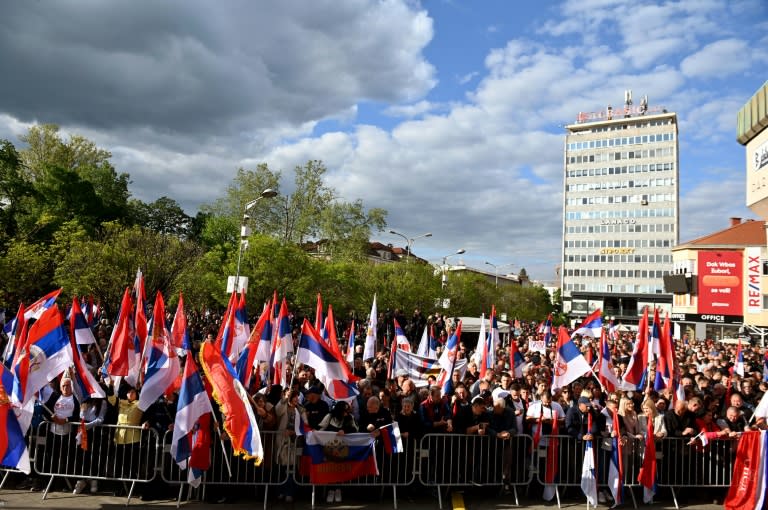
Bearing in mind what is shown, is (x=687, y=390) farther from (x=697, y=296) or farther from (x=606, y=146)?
(x=606, y=146)

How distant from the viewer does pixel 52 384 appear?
8.88 metres

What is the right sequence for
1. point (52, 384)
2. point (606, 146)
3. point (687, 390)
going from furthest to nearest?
point (606, 146), point (687, 390), point (52, 384)

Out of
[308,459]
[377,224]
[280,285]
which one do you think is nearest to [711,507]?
[308,459]

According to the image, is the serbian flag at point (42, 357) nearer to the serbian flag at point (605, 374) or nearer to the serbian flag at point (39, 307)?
the serbian flag at point (39, 307)

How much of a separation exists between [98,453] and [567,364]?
714 cm

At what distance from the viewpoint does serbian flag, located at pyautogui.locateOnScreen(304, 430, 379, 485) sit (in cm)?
750

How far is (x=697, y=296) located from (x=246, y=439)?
56.1 m

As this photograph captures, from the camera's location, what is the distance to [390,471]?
7.66 m

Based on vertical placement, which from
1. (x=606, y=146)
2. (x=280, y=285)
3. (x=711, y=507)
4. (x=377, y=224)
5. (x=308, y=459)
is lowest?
(x=711, y=507)

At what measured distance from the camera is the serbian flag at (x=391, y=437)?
7564 millimetres

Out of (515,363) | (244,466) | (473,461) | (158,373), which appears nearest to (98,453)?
(158,373)

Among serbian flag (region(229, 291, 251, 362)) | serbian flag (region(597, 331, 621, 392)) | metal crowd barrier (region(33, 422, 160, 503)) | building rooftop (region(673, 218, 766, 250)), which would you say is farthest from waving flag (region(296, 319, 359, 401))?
building rooftop (region(673, 218, 766, 250))

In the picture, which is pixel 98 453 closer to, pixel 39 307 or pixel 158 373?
pixel 158 373

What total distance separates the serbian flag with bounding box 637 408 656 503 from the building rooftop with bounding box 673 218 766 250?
5881 cm
